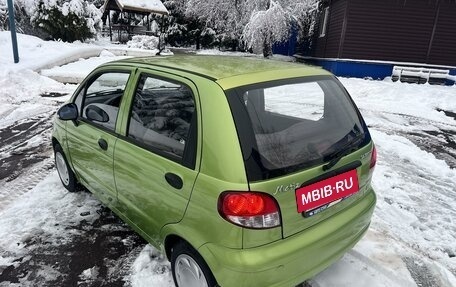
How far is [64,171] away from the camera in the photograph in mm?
4109

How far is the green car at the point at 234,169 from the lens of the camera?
196 cm

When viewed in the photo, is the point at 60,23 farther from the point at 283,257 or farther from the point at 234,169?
the point at 283,257

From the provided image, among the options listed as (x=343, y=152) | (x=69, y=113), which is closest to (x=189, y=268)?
(x=343, y=152)

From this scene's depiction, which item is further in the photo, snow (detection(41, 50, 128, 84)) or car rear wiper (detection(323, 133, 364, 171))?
snow (detection(41, 50, 128, 84))

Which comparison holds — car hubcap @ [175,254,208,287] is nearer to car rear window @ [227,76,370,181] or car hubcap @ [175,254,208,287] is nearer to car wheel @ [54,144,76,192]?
car rear window @ [227,76,370,181]

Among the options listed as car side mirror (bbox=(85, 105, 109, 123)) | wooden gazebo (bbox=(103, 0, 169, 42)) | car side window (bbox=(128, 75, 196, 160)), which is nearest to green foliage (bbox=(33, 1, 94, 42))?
wooden gazebo (bbox=(103, 0, 169, 42))

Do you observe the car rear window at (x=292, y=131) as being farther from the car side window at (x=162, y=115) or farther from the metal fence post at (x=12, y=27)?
the metal fence post at (x=12, y=27)

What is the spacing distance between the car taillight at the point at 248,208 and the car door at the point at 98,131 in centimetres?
131

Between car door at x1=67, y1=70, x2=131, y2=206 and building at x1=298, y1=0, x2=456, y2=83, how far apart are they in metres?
14.4

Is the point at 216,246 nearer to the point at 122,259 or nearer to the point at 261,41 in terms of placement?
the point at 122,259

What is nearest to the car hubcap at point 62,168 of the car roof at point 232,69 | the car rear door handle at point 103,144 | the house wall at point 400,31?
the car rear door handle at point 103,144

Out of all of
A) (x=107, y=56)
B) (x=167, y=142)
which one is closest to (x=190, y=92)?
(x=167, y=142)

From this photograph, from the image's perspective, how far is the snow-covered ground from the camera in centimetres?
280

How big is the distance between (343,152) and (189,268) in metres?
1.28
